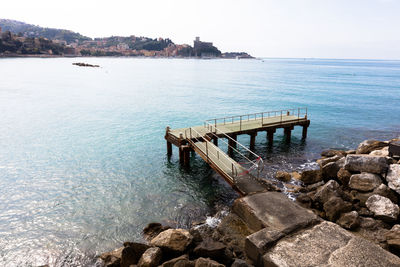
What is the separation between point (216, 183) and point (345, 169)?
7.59m

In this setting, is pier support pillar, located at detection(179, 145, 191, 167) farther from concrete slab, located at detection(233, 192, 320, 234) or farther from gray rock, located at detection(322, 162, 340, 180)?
gray rock, located at detection(322, 162, 340, 180)

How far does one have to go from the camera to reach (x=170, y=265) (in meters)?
8.17

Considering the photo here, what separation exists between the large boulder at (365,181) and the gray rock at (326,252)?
217 inches

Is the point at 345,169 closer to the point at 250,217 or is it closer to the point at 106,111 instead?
the point at 250,217

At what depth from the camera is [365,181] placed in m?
13.2

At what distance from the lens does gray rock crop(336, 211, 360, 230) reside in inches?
422

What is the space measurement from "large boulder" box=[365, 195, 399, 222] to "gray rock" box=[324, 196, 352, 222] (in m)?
1.00

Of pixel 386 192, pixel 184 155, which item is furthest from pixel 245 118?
pixel 386 192

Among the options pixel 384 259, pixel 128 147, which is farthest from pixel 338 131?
pixel 384 259

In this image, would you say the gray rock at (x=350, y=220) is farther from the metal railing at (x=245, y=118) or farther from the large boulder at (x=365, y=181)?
the metal railing at (x=245, y=118)

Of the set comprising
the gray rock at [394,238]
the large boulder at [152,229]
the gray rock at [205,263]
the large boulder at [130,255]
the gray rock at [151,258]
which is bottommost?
the large boulder at [152,229]

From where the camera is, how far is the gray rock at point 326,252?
7.40 meters

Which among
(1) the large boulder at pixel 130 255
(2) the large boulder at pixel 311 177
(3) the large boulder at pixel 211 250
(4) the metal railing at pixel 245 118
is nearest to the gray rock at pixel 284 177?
(2) the large boulder at pixel 311 177

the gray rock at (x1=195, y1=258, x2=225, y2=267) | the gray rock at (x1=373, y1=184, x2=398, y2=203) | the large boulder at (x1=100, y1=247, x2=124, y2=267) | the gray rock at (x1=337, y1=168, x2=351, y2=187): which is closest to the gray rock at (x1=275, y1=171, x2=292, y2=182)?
the gray rock at (x1=337, y1=168, x2=351, y2=187)
